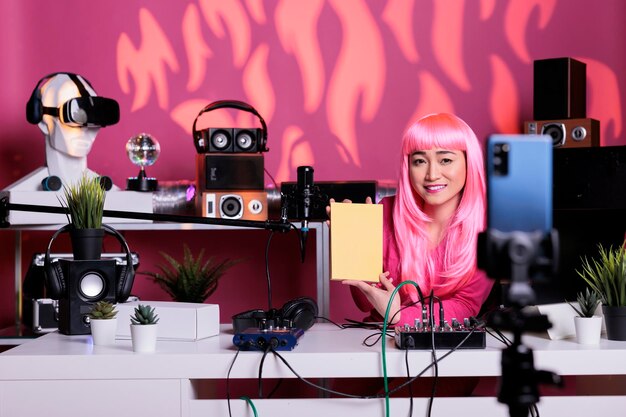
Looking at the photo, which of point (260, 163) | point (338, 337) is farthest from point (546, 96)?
point (338, 337)

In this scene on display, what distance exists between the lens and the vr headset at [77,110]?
2.49 meters

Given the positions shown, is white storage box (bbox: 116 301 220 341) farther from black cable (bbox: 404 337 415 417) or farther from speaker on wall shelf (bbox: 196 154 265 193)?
speaker on wall shelf (bbox: 196 154 265 193)

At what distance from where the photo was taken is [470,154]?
2170mm

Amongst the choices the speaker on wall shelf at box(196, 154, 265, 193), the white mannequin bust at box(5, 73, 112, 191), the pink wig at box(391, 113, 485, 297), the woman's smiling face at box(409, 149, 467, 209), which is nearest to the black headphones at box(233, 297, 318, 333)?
the pink wig at box(391, 113, 485, 297)

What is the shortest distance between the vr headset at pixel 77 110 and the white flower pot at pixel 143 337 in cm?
103

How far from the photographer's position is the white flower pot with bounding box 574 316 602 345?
5.70 ft

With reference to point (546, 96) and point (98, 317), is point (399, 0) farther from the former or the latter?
point (98, 317)

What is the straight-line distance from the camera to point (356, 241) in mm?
1872

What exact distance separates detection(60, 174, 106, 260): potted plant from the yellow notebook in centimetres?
57

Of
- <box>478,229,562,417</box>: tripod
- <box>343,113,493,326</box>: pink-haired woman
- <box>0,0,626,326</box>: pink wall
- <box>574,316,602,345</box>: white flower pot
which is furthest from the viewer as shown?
<box>0,0,626,326</box>: pink wall

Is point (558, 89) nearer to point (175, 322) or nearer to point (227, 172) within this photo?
point (227, 172)

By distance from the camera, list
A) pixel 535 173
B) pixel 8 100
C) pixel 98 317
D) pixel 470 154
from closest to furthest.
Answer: pixel 535 173
pixel 98 317
pixel 470 154
pixel 8 100

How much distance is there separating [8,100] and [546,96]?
1.95 m

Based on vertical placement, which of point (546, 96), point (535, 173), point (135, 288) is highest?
point (546, 96)
